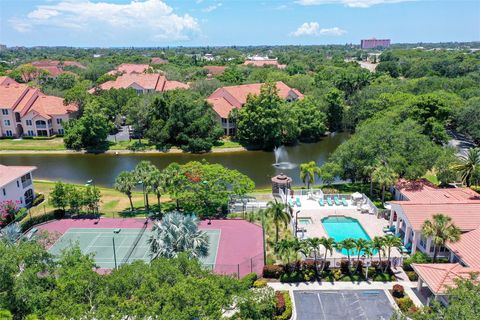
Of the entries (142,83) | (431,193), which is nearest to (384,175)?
(431,193)

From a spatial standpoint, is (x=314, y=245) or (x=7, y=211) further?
(x=7, y=211)

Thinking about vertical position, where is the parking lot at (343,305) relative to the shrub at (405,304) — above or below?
below

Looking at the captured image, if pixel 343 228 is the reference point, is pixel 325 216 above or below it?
above

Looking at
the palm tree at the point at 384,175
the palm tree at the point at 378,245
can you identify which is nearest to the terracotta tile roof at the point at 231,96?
the palm tree at the point at 384,175

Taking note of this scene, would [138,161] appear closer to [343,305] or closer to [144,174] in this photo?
[144,174]

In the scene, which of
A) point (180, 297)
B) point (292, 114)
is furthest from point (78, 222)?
point (292, 114)

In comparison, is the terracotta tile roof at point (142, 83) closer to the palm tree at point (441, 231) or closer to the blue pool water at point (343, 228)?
the blue pool water at point (343, 228)

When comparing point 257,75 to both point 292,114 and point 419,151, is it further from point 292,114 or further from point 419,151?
point 419,151
